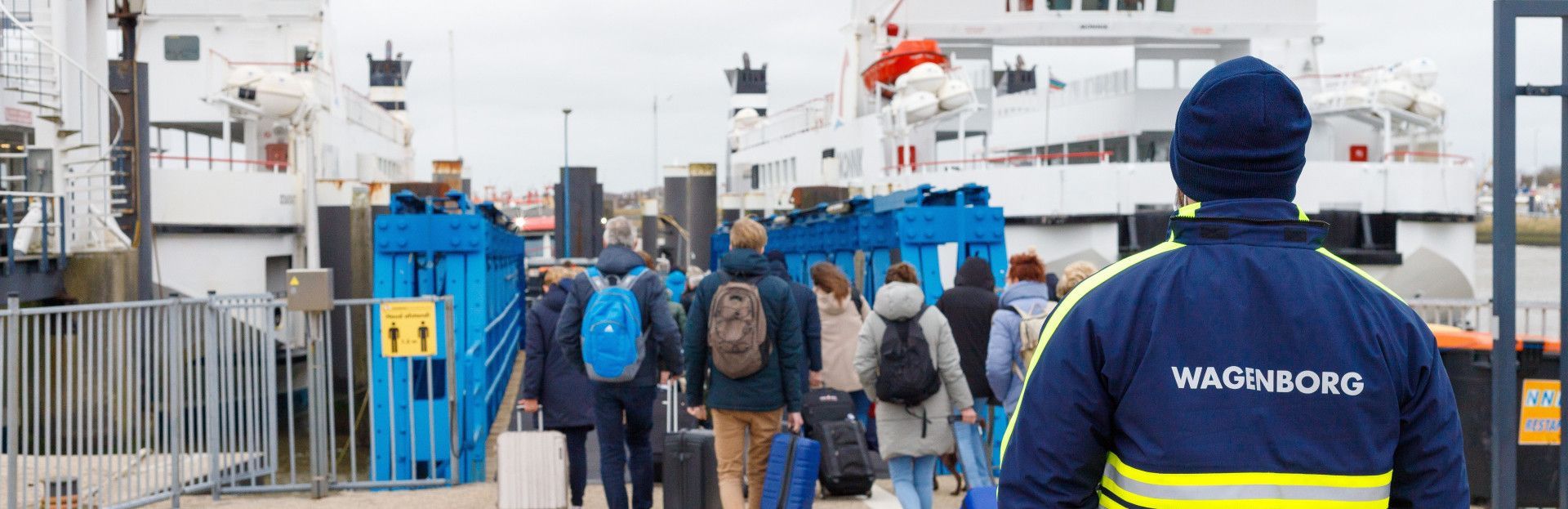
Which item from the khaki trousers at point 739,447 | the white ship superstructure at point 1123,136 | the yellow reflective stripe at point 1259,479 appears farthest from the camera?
the white ship superstructure at point 1123,136

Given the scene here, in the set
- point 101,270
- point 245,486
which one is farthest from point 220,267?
point 245,486

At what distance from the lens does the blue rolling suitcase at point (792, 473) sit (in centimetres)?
630

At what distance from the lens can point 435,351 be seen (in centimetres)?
860

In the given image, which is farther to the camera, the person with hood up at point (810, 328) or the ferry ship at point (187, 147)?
the ferry ship at point (187, 147)

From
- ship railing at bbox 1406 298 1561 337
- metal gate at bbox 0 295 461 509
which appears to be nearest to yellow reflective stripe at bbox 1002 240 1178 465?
ship railing at bbox 1406 298 1561 337

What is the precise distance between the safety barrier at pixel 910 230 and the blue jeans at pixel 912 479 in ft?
11.4

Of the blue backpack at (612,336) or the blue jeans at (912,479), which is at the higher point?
the blue backpack at (612,336)

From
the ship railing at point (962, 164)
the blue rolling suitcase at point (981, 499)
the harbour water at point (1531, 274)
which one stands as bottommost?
the harbour water at point (1531, 274)

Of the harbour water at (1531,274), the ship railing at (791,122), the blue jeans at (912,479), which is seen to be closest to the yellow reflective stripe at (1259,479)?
the blue jeans at (912,479)

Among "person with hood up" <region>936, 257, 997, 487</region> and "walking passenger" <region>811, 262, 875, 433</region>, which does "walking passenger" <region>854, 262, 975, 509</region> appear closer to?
"person with hood up" <region>936, 257, 997, 487</region>

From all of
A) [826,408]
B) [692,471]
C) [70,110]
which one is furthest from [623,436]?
[70,110]

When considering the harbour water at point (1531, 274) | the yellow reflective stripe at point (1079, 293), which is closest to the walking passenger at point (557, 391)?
the yellow reflective stripe at point (1079, 293)

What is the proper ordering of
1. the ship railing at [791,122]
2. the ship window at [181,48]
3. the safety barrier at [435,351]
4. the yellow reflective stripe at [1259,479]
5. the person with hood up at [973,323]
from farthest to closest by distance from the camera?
the ship railing at [791,122], the ship window at [181,48], the safety barrier at [435,351], the person with hood up at [973,323], the yellow reflective stripe at [1259,479]

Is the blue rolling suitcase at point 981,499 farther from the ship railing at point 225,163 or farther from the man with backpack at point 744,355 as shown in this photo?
the ship railing at point 225,163
